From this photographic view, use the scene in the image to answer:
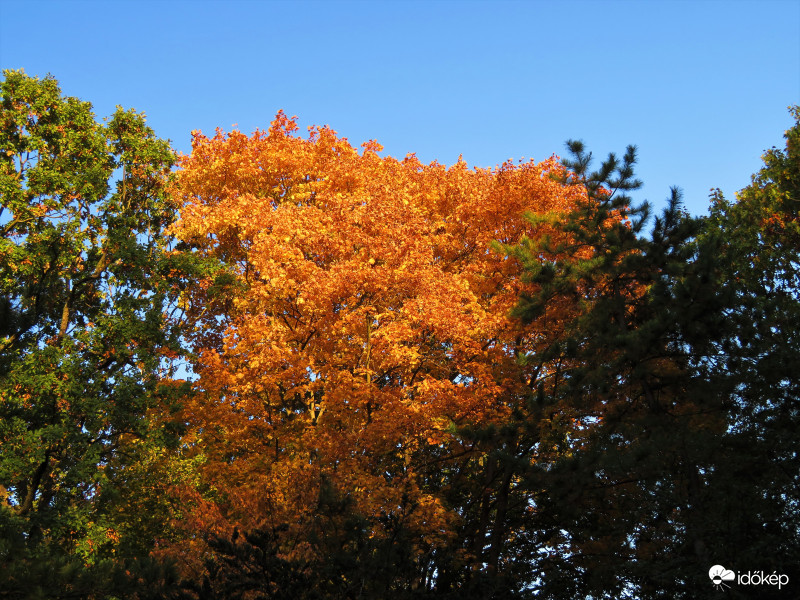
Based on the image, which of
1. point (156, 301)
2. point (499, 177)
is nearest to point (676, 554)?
point (499, 177)

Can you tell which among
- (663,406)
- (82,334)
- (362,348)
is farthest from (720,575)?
(82,334)

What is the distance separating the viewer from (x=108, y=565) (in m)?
8.59

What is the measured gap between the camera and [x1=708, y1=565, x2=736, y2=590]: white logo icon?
35.4ft

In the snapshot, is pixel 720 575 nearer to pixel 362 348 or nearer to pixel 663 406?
pixel 663 406

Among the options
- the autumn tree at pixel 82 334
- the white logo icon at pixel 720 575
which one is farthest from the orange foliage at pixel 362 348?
the white logo icon at pixel 720 575

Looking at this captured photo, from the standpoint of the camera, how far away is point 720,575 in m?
10.9

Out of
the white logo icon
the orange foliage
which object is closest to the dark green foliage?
the white logo icon

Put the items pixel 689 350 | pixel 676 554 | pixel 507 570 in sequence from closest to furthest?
pixel 676 554
pixel 689 350
pixel 507 570

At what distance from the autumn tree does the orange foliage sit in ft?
5.40

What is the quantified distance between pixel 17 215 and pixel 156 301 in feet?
15.1

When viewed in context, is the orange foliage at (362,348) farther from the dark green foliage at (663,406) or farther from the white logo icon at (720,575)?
the white logo icon at (720,575)

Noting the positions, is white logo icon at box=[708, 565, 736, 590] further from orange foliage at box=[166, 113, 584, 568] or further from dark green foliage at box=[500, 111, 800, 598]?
orange foliage at box=[166, 113, 584, 568]

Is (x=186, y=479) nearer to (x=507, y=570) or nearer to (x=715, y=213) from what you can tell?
(x=507, y=570)

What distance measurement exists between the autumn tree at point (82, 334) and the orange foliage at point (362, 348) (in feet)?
5.40
